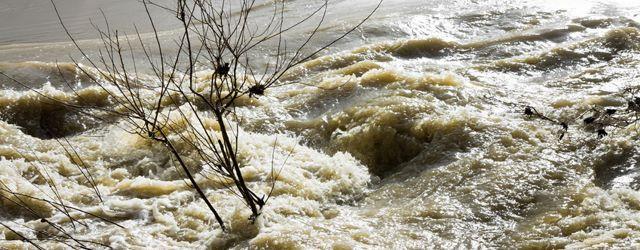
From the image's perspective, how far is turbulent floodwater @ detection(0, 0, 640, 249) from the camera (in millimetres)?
4285

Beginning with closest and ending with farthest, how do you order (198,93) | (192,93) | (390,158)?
(198,93) < (390,158) < (192,93)

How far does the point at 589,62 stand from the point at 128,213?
5.87 m

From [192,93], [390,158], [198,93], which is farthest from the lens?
[192,93]

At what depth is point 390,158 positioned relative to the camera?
557 centimetres

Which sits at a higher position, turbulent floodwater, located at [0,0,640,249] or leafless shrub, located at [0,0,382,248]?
leafless shrub, located at [0,0,382,248]

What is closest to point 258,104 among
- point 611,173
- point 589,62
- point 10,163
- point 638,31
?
point 10,163

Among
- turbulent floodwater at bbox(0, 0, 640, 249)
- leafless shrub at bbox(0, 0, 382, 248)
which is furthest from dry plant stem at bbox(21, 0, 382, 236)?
turbulent floodwater at bbox(0, 0, 640, 249)

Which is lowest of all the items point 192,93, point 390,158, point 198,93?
point 390,158

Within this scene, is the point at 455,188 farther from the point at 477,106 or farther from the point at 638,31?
the point at 638,31

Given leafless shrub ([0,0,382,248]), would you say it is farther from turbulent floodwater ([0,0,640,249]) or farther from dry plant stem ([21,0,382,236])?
turbulent floodwater ([0,0,640,249])

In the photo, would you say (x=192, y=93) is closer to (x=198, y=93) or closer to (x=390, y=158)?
(x=198, y=93)

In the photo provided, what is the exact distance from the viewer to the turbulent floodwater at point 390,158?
14.1ft

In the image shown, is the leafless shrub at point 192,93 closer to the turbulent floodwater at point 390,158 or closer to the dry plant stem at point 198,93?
the dry plant stem at point 198,93

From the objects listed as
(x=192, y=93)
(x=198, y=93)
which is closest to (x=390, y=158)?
(x=198, y=93)
